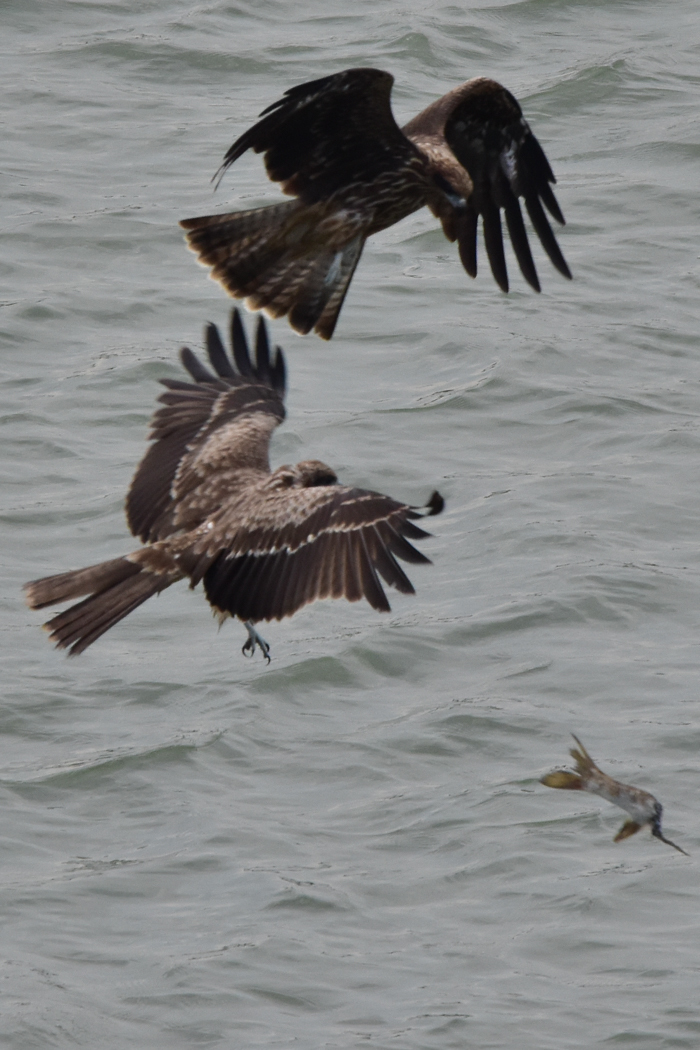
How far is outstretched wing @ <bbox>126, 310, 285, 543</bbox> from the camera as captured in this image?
28.4 ft

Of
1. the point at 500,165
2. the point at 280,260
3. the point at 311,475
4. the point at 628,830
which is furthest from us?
the point at 500,165

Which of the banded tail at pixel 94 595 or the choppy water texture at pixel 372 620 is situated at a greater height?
the banded tail at pixel 94 595

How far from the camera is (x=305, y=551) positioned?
745cm

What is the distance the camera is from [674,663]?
35.7ft

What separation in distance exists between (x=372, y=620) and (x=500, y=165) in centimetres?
284

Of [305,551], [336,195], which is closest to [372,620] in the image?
[336,195]

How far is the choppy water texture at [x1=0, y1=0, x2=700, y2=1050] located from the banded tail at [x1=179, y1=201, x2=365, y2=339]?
2288 millimetres

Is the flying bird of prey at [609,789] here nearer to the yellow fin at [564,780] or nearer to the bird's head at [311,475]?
the yellow fin at [564,780]

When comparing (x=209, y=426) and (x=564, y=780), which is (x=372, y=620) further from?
(x=564, y=780)

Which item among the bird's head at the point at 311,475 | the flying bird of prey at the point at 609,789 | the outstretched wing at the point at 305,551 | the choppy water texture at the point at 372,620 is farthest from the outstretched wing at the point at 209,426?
the flying bird of prey at the point at 609,789

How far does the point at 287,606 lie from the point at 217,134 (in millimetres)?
8693

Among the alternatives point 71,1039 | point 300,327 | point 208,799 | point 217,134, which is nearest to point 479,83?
point 300,327

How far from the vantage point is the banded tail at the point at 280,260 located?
8.45 m

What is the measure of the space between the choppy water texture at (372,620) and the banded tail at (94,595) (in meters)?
1.51
